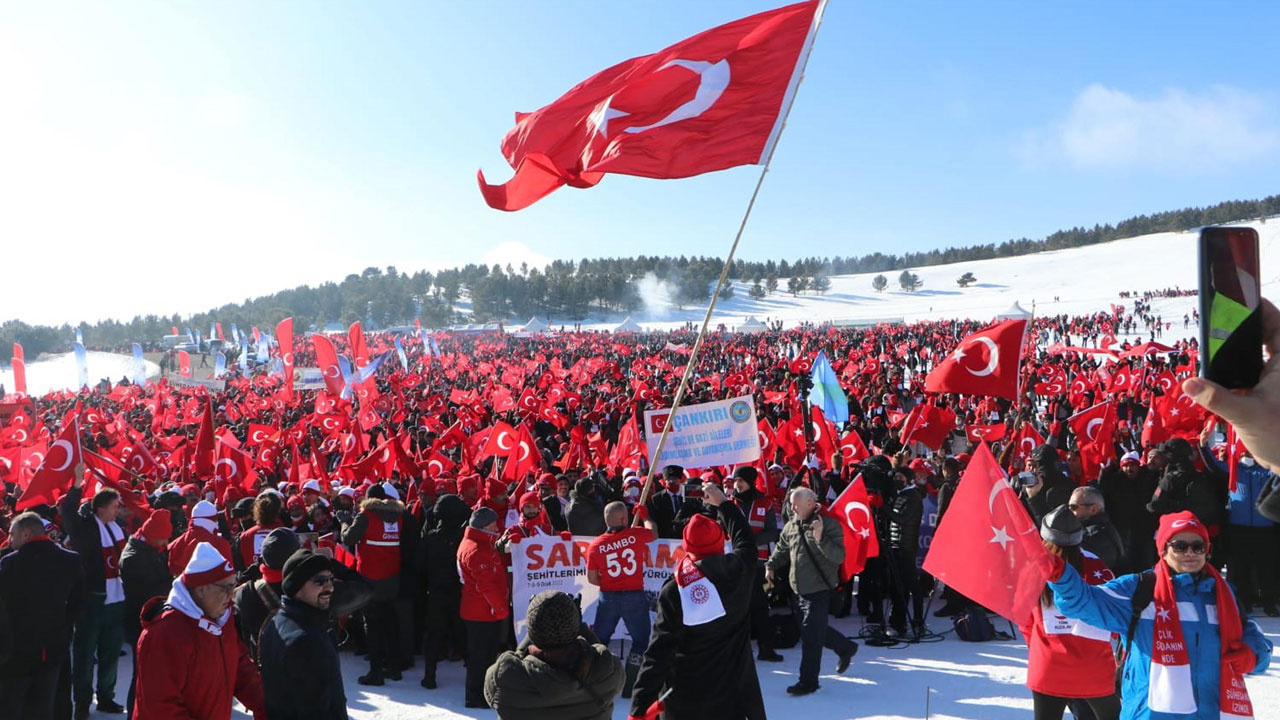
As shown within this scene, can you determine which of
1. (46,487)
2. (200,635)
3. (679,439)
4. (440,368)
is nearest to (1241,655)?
(200,635)

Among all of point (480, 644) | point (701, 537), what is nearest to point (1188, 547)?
point (701, 537)

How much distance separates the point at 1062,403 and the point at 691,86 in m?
14.3

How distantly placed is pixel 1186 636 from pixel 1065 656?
861mm

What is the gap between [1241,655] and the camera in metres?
3.47

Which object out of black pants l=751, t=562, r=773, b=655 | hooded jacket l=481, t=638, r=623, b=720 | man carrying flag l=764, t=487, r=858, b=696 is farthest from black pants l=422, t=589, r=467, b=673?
hooded jacket l=481, t=638, r=623, b=720

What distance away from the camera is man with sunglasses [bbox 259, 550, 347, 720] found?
376 centimetres

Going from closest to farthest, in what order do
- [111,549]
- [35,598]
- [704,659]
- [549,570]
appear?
[704,659], [35,598], [111,549], [549,570]

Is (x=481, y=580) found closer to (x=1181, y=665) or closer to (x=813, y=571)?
(x=813, y=571)

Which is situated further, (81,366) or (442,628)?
(81,366)

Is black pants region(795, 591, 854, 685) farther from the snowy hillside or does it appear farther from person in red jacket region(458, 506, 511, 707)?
the snowy hillside

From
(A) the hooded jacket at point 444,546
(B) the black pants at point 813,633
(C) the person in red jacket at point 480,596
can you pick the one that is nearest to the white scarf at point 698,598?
(B) the black pants at point 813,633

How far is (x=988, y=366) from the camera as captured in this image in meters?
9.20

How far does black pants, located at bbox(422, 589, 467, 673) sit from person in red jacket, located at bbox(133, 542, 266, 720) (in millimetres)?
3580

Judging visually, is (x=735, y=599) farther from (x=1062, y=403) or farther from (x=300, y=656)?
(x=1062, y=403)
